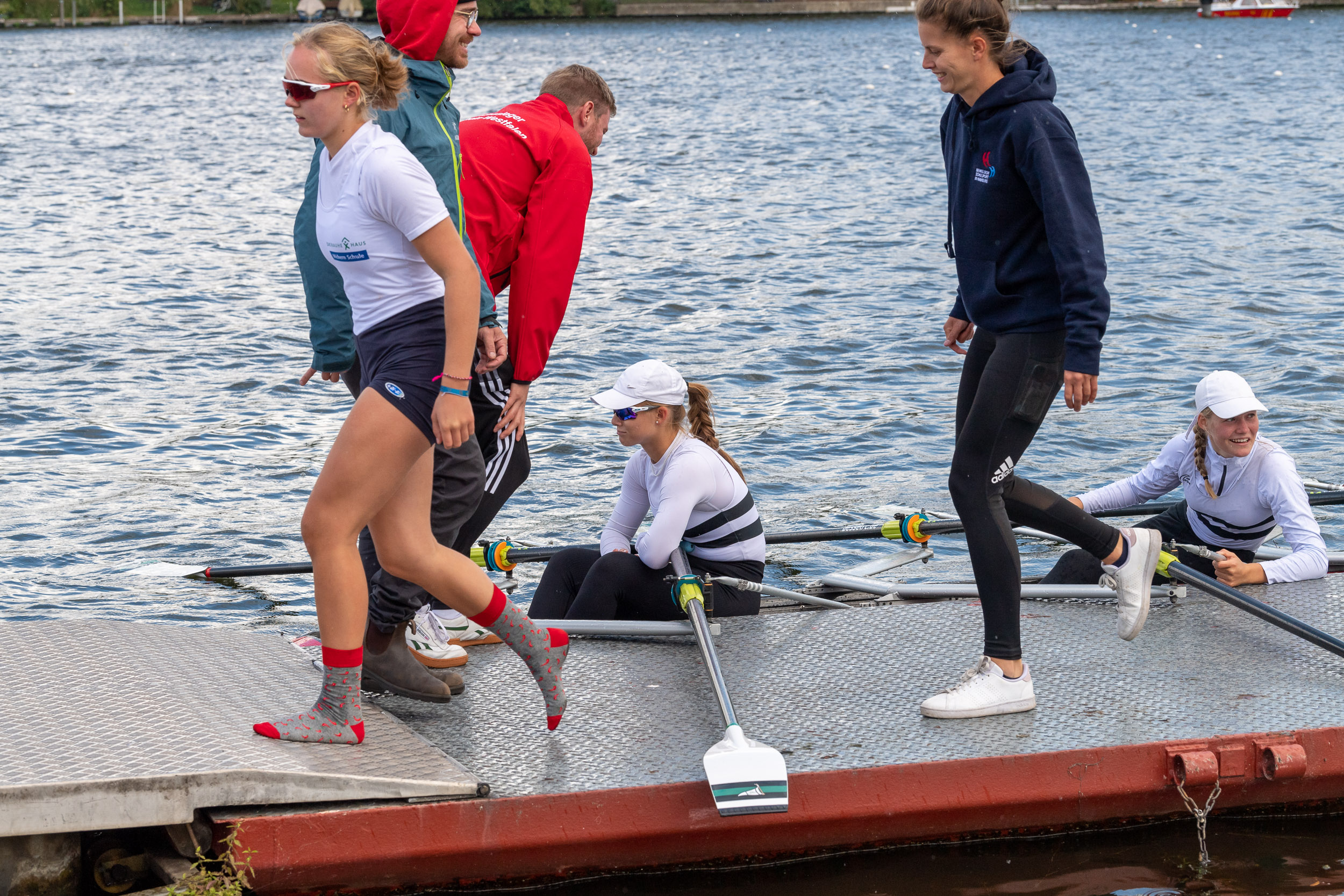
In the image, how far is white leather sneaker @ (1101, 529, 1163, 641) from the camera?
4559mm

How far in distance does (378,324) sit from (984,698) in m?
2.15

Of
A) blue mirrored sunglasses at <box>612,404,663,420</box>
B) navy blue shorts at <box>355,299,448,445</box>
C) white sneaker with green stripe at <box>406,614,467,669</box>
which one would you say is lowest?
white sneaker with green stripe at <box>406,614,467,669</box>

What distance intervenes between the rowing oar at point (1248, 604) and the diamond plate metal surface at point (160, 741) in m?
2.74

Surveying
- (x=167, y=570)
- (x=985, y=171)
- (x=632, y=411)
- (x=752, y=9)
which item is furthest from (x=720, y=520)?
(x=752, y=9)

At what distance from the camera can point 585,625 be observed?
512 cm

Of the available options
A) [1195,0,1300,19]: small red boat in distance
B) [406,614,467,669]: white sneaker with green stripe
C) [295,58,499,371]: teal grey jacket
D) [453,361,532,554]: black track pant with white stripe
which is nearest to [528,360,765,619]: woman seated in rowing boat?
[453,361,532,554]: black track pant with white stripe

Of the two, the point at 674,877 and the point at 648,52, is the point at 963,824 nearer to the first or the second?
the point at 674,877

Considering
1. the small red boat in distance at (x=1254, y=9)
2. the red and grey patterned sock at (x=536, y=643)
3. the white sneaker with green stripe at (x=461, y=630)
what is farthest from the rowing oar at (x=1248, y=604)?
the small red boat in distance at (x=1254, y=9)

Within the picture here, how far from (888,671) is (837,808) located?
84 cm

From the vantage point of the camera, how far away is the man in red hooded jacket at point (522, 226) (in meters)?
4.60

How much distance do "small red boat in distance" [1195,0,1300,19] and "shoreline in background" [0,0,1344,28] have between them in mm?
4827

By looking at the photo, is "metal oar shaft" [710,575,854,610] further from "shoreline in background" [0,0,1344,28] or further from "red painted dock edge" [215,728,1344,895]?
"shoreline in background" [0,0,1344,28]

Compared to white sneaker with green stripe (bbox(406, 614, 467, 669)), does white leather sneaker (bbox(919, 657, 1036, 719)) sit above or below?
above

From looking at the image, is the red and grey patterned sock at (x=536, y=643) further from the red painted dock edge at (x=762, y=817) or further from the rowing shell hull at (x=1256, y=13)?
the rowing shell hull at (x=1256, y=13)
